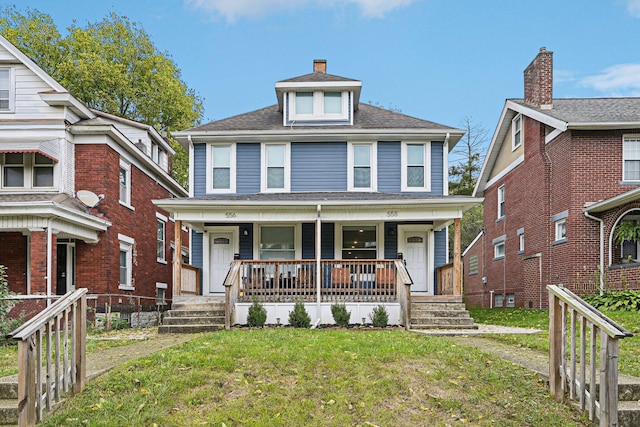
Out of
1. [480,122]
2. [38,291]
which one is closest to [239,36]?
[480,122]

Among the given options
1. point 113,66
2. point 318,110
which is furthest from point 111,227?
point 113,66

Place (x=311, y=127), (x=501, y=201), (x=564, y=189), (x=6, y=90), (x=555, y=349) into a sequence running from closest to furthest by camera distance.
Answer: (x=555, y=349) → (x=6, y=90) → (x=311, y=127) → (x=564, y=189) → (x=501, y=201)

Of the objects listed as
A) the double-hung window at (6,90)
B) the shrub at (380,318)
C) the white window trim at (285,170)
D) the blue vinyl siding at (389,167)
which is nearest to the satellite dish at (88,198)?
the double-hung window at (6,90)

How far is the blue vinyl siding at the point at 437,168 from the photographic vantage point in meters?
16.2

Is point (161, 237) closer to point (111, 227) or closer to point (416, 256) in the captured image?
point (111, 227)

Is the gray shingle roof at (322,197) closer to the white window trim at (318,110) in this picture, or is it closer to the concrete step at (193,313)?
the white window trim at (318,110)

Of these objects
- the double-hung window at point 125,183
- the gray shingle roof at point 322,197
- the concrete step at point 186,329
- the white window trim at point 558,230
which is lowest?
the concrete step at point 186,329

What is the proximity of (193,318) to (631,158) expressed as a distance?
13.9 meters

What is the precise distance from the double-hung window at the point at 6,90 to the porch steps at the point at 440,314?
13018 millimetres

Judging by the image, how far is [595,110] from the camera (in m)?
17.9

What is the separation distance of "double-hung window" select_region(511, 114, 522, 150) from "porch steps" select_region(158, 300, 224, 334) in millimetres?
13638

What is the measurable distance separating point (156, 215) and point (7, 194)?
6282mm

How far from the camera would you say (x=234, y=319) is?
41.8ft

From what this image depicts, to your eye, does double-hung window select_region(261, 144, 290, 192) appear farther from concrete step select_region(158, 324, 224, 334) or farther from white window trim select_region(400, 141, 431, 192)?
concrete step select_region(158, 324, 224, 334)
